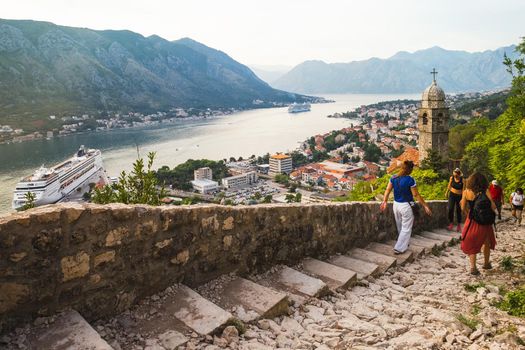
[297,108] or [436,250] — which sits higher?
[436,250]

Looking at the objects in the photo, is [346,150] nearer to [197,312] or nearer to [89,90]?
[197,312]

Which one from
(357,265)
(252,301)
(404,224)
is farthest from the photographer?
(404,224)

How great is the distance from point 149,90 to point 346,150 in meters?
98.9

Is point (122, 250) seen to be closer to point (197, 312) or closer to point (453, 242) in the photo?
point (197, 312)

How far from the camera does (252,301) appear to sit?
2742 mm

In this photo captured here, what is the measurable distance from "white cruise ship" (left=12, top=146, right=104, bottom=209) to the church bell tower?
27.0 m

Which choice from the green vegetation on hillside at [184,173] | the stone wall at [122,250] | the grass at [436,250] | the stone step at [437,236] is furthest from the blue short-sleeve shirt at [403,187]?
the green vegetation on hillside at [184,173]

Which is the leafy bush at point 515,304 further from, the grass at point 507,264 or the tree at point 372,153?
the tree at point 372,153

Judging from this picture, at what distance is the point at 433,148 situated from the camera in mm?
25031

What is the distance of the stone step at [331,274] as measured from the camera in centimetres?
336

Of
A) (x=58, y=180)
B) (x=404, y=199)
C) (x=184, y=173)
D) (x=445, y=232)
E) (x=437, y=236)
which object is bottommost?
(x=184, y=173)

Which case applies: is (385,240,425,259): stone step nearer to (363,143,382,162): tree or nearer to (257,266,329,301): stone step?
(257,266,329,301): stone step

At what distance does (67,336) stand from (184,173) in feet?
152

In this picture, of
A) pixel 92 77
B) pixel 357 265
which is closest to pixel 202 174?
pixel 357 265
